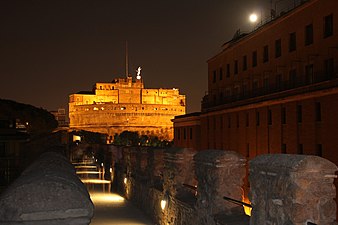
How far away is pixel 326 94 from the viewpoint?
2753cm

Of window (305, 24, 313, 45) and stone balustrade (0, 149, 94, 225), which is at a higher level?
window (305, 24, 313, 45)

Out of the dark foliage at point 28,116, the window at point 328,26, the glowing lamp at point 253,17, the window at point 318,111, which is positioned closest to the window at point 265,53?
the glowing lamp at point 253,17

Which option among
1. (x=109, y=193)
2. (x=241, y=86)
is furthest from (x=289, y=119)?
(x=109, y=193)

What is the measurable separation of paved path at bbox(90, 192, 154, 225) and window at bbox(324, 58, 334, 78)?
52.9 ft

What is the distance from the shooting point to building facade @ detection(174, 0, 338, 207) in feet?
93.7

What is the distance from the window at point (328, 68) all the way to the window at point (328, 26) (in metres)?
1.65

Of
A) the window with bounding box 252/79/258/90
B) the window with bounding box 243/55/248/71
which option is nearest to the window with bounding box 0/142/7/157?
the window with bounding box 252/79/258/90

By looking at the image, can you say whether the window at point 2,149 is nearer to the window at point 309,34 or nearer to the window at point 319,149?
the window at point 319,149

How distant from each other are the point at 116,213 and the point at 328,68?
19310 mm

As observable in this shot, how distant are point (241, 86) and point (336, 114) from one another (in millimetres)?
17763

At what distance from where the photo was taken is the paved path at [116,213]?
14.7 metres

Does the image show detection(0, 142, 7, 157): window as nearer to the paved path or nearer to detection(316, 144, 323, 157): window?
the paved path

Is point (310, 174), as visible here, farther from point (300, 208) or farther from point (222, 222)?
point (222, 222)

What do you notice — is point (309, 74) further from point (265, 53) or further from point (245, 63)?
point (245, 63)
